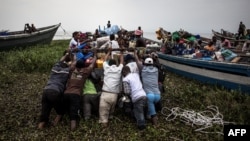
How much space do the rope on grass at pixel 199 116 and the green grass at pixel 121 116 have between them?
84 millimetres

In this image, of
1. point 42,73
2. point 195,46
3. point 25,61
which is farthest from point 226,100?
point 25,61

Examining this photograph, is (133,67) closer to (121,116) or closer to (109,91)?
(109,91)

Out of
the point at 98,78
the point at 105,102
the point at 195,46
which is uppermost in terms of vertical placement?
the point at 195,46

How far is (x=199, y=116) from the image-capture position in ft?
22.1

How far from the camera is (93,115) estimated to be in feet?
22.6

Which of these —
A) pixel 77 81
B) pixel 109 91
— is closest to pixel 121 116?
pixel 109 91

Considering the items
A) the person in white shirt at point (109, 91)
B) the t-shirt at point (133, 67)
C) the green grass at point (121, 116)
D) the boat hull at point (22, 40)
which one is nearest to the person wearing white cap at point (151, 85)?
the t-shirt at point (133, 67)

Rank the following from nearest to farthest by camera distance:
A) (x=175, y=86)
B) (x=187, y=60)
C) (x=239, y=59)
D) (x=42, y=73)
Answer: (x=239, y=59)
(x=175, y=86)
(x=187, y=60)
(x=42, y=73)

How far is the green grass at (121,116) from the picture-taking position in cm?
582

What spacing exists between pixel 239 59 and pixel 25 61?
34.4ft

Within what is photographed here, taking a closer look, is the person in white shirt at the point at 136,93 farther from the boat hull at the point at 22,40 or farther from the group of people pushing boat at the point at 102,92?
the boat hull at the point at 22,40

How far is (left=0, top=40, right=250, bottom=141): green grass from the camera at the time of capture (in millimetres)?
5816

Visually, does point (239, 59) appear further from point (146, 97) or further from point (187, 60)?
point (146, 97)

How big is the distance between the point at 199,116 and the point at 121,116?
89.2 inches
